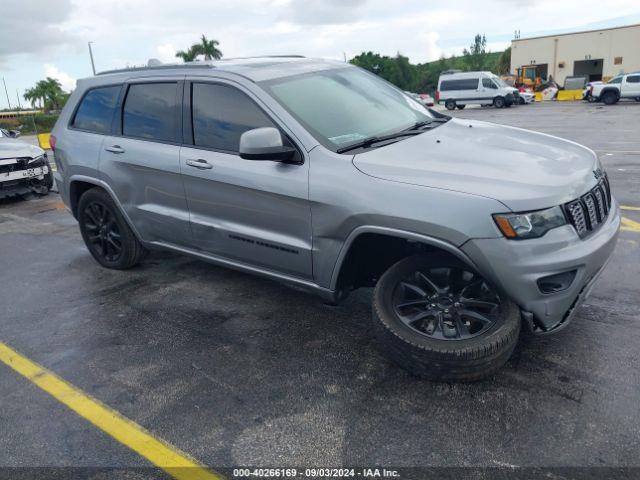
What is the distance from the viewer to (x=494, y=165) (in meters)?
2.96

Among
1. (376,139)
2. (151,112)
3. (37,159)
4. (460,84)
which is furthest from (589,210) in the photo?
(460,84)

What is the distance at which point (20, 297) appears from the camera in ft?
15.7

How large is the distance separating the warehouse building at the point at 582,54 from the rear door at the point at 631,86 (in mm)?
21230

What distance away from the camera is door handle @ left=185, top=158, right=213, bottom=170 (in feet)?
12.5

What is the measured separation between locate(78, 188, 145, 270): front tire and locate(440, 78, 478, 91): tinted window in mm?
31251

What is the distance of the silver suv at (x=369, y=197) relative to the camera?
2740mm

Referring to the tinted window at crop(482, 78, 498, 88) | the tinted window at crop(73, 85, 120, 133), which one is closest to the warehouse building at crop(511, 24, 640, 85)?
the tinted window at crop(482, 78, 498, 88)

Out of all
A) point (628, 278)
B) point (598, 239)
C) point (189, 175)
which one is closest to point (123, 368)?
point (189, 175)

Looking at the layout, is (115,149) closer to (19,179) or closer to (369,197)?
(369,197)

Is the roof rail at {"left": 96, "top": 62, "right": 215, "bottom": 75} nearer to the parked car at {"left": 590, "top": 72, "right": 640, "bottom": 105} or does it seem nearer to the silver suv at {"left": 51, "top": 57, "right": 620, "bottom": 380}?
the silver suv at {"left": 51, "top": 57, "right": 620, "bottom": 380}

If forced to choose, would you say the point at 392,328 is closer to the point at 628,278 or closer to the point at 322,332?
the point at 322,332

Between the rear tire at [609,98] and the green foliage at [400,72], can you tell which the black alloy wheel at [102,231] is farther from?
the green foliage at [400,72]

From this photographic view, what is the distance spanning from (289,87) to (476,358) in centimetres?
215

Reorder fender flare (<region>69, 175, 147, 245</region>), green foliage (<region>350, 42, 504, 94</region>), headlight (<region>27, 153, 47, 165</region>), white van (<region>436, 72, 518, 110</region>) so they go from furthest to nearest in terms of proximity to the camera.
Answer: green foliage (<region>350, 42, 504, 94</region>) → white van (<region>436, 72, 518, 110</region>) → headlight (<region>27, 153, 47, 165</region>) → fender flare (<region>69, 175, 147, 245</region>)
